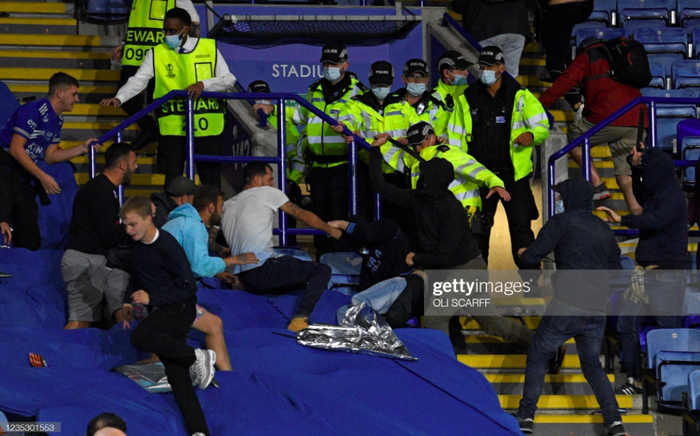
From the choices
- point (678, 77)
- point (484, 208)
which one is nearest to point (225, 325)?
A: point (484, 208)

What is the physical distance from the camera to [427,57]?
12984mm

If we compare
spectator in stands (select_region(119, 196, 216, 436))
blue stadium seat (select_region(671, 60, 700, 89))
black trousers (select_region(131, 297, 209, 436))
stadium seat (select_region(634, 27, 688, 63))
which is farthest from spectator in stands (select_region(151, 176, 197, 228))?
stadium seat (select_region(634, 27, 688, 63))

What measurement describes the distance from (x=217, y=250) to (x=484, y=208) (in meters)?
2.21

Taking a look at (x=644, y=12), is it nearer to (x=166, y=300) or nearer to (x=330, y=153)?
(x=330, y=153)

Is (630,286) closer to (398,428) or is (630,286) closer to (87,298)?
(398,428)

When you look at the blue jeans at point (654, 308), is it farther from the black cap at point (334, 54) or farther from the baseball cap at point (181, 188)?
the baseball cap at point (181, 188)

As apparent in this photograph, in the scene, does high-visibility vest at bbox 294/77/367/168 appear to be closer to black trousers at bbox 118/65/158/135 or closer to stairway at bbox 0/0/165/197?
black trousers at bbox 118/65/158/135

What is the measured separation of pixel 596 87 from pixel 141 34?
168 inches

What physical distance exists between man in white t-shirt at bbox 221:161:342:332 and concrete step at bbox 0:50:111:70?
14.1ft

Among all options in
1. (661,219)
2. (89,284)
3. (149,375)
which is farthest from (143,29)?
(661,219)

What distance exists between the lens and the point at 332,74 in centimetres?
994

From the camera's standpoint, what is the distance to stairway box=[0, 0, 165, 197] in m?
11.4

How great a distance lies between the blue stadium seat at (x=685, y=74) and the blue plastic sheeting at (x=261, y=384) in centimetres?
543

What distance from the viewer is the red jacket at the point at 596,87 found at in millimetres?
10242
